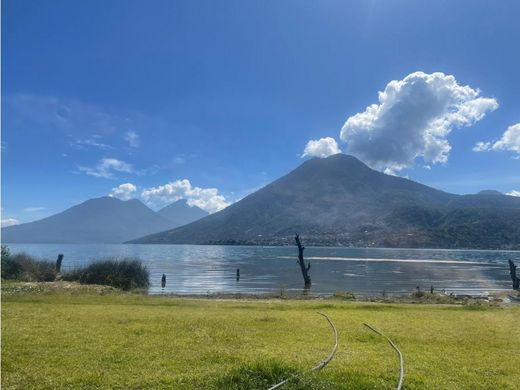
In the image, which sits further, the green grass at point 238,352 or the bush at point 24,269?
the bush at point 24,269

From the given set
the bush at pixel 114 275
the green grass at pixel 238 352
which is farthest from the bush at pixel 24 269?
the green grass at pixel 238 352

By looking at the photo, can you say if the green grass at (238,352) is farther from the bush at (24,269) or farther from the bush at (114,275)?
the bush at (24,269)

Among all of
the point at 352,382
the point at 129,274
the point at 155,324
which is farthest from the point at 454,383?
the point at 129,274

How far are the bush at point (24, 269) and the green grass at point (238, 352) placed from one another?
1604 inches

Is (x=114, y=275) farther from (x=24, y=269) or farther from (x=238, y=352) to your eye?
(x=238, y=352)

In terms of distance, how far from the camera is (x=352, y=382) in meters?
11.2

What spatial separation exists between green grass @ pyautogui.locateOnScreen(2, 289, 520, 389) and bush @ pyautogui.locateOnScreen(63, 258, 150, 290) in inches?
1538

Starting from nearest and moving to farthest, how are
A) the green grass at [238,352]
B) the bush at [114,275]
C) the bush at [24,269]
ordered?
the green grass at [238,352] < the bush at [24,269] < the bush at [114,275]

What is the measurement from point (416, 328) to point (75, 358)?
14.2 meters

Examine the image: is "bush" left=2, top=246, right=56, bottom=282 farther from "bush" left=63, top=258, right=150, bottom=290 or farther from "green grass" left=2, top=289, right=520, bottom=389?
"green grass" left=2, top=289, right=520, bottom=389

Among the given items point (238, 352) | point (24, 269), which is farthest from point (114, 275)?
point (238, 352)

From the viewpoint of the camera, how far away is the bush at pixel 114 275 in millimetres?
59875

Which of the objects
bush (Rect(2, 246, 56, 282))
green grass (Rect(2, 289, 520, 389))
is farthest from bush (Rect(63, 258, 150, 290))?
green grass (Rect(2, 289, 520, 389))

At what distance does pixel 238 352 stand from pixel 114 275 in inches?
1995
